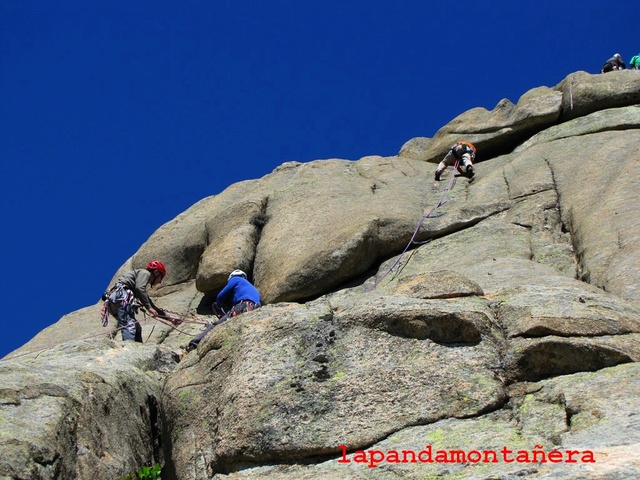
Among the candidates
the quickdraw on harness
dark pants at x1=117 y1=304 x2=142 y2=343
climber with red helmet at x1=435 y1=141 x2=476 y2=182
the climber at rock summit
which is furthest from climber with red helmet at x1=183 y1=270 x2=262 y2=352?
the climber at rock summit

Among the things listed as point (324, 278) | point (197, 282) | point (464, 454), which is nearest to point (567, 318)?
point (464, 454)

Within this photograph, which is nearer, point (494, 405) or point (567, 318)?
point (494, 405)

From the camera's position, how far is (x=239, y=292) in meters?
18.8

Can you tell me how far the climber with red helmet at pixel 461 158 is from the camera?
28625mm

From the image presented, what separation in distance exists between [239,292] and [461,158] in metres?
12.6

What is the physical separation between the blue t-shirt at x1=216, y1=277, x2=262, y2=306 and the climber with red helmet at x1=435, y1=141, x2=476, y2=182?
10.9m

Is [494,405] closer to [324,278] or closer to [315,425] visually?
[315,425]

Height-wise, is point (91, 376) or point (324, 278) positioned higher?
point (324, 278)

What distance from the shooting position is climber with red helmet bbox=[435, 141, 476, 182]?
93.9ft

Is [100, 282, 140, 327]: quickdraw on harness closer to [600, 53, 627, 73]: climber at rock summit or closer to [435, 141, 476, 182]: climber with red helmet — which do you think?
[435, 141, 476, 182]: climber with red helmet

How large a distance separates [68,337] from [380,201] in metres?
9.05

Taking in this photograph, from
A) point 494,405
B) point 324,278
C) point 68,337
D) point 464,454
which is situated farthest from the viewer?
point 68,337

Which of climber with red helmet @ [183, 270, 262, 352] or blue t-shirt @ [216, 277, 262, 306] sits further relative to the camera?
blue t-shirt @ [216, 277, 262, 306]

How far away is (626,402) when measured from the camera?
9547 mm
